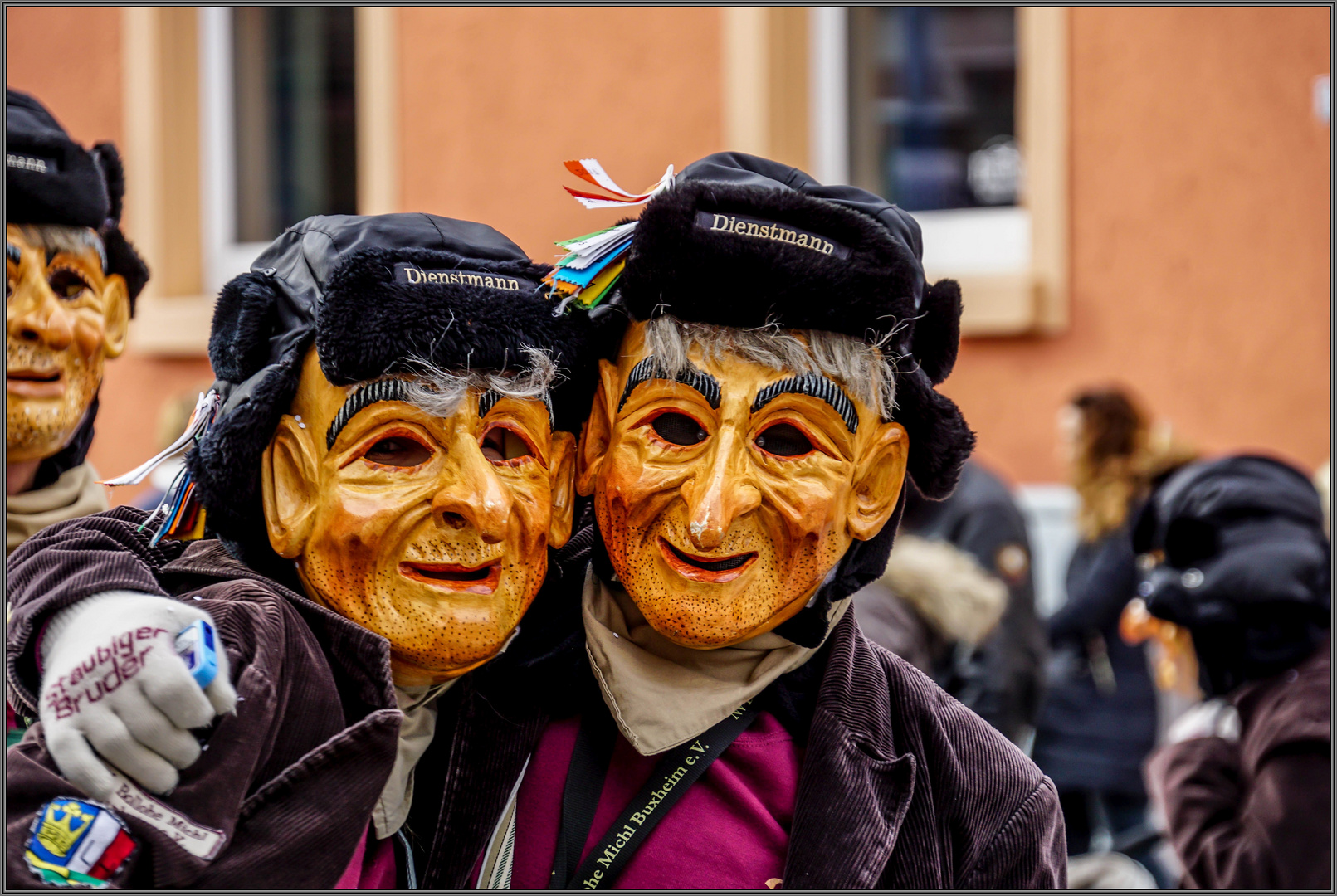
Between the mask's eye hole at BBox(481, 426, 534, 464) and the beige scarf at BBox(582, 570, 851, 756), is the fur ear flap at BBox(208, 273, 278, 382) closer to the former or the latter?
the mask's eye hole at BBox(481, 426, 534, 464)

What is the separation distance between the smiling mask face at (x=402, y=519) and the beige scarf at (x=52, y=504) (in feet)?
2.18

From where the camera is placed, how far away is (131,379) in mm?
8023

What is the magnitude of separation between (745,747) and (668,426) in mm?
525

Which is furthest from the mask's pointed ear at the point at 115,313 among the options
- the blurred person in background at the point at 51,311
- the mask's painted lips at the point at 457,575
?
the mask's painted lips at the point at 457,575

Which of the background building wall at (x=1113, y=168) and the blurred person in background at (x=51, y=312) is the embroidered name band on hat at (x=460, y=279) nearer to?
the blurred person in background at (x=51, y=312)

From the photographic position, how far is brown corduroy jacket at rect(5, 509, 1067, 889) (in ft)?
5.35

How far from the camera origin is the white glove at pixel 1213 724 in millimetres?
3480

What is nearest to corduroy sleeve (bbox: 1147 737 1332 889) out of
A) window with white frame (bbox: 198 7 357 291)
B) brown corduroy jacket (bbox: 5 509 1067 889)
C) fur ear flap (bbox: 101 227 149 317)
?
brown corduroy jacket (bbox: 5 509 1067 889)

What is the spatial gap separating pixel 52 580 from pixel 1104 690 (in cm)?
425

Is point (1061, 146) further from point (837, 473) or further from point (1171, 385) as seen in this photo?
point (837, 473)

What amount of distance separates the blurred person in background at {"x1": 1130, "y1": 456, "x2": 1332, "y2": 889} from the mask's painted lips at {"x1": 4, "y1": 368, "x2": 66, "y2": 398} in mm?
2625

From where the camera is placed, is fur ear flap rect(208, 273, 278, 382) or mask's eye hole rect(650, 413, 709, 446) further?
mask's eye hole rect(650, 413, 709, 446)

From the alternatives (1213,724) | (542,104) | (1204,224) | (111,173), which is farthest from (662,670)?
(542,104)

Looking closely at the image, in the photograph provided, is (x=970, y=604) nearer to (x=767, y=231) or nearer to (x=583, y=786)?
(x=583, y=786)
